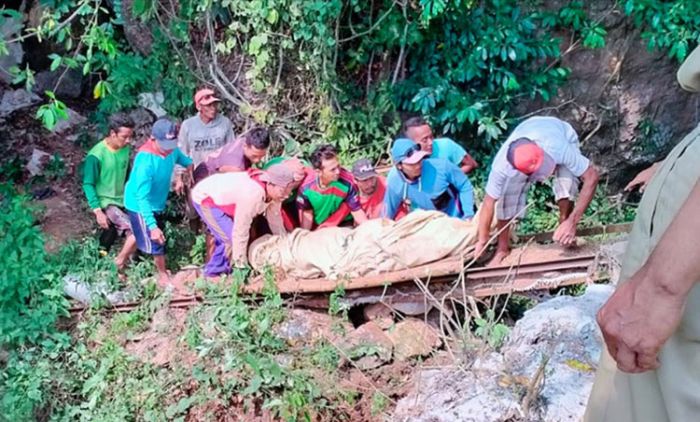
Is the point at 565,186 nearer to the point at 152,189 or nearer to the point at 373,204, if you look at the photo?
the point at 373,204

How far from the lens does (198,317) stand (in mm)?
4746

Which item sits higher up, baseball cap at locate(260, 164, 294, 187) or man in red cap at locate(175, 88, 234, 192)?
baseball cap at locate(260, 164, 294, 187)

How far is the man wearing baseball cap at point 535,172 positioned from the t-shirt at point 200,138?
2.40m

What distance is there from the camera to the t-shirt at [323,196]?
5.07 meters

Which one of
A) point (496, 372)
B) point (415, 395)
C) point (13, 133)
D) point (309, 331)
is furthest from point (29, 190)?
point (496, 372)

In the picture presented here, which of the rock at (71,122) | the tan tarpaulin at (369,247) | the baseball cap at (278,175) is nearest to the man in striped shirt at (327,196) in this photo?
the tan tarpaulin at (369,247)

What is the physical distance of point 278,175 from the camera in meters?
4.79

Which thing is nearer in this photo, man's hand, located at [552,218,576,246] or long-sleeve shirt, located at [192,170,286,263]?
man's hand, located at [552,218,576,246]

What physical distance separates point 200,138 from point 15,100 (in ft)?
12.4

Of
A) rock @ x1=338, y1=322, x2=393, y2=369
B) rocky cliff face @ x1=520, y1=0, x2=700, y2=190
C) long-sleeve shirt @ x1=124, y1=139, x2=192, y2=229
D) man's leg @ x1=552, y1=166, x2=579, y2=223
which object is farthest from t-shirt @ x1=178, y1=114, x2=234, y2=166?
rocky cliff face @ x1=520, y1=0, x2=700, y2=190

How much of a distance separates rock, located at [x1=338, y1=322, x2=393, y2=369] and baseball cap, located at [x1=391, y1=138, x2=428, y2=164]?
1149 mm

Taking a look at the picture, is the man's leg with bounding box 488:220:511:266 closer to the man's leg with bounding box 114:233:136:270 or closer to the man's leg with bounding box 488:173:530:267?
the man's leg with bounding box 488:173:530:267

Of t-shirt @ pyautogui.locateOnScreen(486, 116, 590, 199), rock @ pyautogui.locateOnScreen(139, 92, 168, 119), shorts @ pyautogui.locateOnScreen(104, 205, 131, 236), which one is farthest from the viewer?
rock @ pyautogui.locateOnScreen(139, 92, 168, 119)

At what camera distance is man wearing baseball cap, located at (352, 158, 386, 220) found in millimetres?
5160
